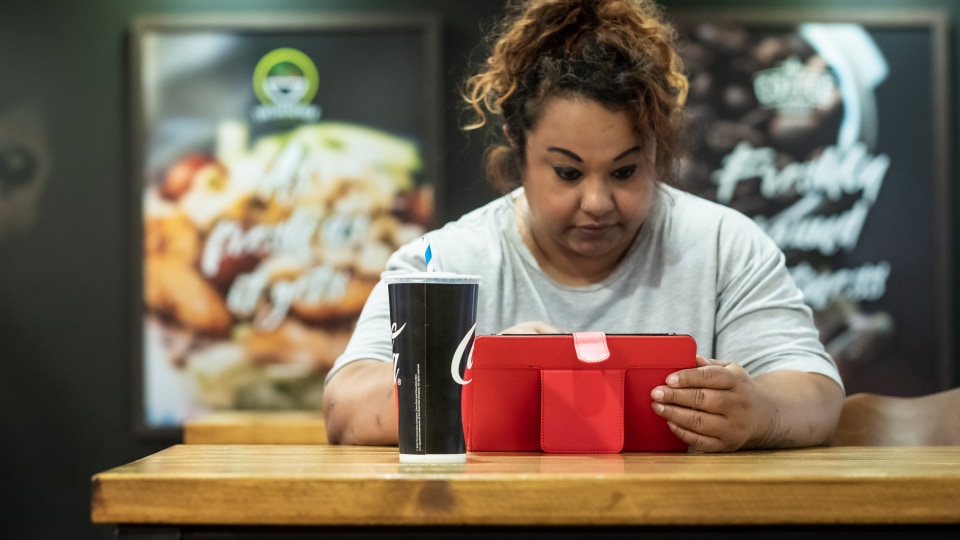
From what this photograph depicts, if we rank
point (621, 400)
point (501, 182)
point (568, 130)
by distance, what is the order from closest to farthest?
1. point (621, 400)
2. point (568, 130)
3. point (501, 182)

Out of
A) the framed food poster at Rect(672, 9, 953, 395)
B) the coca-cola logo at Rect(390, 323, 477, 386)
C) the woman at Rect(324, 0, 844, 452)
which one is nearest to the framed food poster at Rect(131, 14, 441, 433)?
the framed food poster at Rect(672, 9, 953, 395)

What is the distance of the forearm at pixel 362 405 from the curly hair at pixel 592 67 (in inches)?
19.2

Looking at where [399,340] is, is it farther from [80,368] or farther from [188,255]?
[80,368]

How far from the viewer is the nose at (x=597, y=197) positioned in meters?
1.78

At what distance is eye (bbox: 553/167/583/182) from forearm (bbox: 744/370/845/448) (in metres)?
0.42

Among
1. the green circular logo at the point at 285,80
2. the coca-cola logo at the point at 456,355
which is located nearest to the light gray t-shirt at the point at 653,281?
the coca-cola logo at the point at 456,355

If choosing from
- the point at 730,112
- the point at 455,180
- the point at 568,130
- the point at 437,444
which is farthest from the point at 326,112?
the point at 437,444

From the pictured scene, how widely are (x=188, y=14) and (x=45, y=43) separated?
483mm

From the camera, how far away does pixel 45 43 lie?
12.2 feet

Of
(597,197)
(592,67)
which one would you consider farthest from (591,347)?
(592,67)

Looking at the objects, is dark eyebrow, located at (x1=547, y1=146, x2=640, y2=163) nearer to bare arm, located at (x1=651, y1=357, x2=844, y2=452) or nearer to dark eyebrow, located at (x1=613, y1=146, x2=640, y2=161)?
dark eyebrow, located at (x1=613, y1=146, x2=640, y2=161)

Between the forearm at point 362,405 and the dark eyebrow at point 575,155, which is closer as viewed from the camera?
the forearm at point 362,405

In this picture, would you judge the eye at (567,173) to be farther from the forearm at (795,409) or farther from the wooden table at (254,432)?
the wooden table at (254,432)

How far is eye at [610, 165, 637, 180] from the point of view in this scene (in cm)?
180
